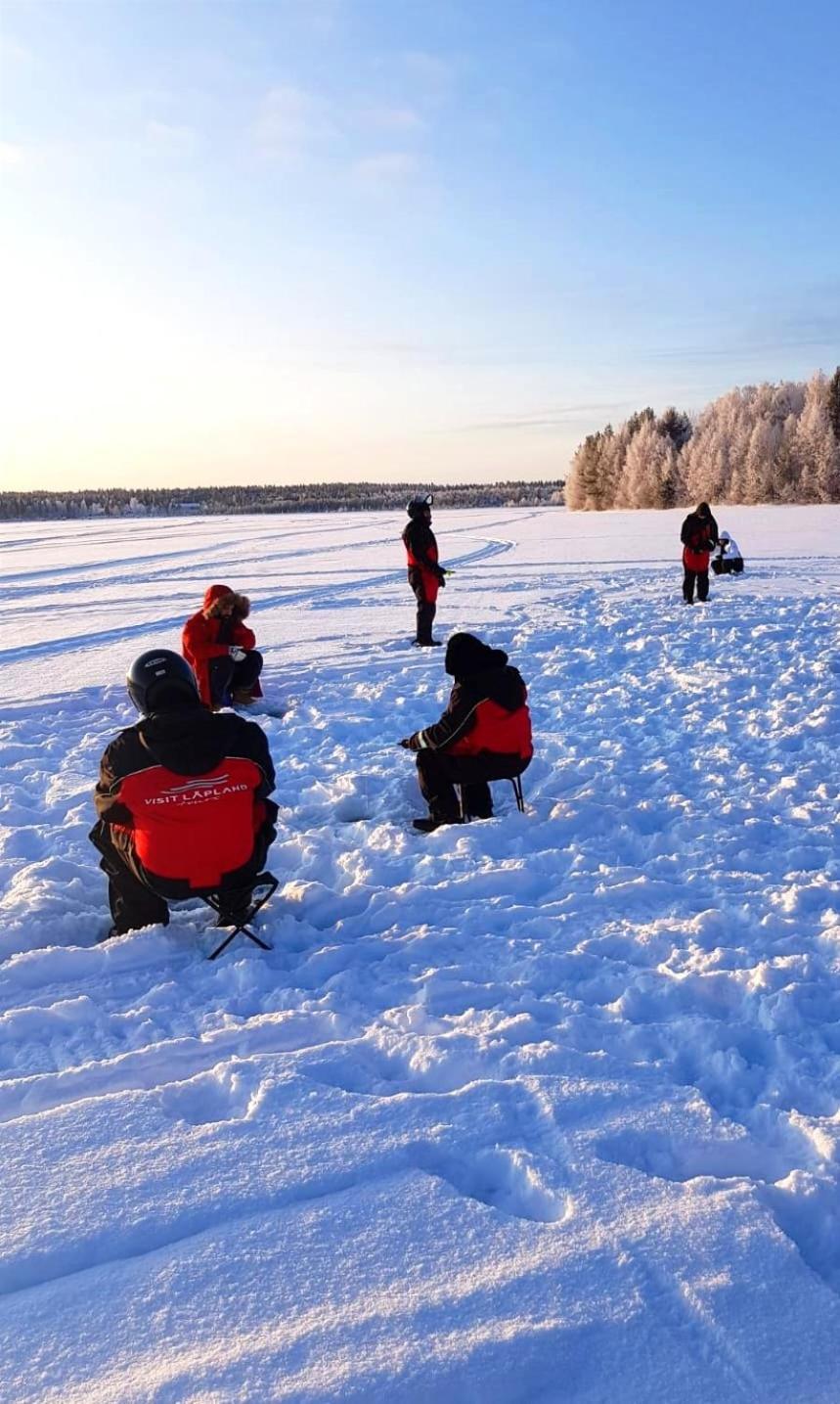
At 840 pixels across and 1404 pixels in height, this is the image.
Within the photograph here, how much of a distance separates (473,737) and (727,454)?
6731 cm

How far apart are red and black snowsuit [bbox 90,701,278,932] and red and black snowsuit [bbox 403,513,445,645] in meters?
6.94

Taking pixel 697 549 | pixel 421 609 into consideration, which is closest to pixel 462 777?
pixel 421 609

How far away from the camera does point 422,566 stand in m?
10.6

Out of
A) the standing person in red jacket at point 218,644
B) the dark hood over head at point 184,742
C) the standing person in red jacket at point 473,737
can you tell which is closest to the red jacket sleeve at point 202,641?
the standing person in red jacket at point 218,644

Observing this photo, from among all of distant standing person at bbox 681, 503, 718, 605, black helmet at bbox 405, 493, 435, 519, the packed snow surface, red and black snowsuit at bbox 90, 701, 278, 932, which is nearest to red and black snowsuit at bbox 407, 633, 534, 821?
the packed snow surface

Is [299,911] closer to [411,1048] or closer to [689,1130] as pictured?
[411,1048]

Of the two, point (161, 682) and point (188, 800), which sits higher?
point (161, 682)

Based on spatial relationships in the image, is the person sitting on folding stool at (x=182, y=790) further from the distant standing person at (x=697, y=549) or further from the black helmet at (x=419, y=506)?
the distant standing person at (x=697, y=549)

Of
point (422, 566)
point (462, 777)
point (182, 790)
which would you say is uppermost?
point (422, 566)

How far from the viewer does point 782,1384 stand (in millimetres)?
1825

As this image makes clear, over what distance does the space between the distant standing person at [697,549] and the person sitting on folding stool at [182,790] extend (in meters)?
10.3

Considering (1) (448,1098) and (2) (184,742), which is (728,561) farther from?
(1) (448,1098)

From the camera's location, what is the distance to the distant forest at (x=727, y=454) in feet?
193

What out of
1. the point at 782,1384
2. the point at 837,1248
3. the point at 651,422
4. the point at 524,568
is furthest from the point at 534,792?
the point at 651,422
